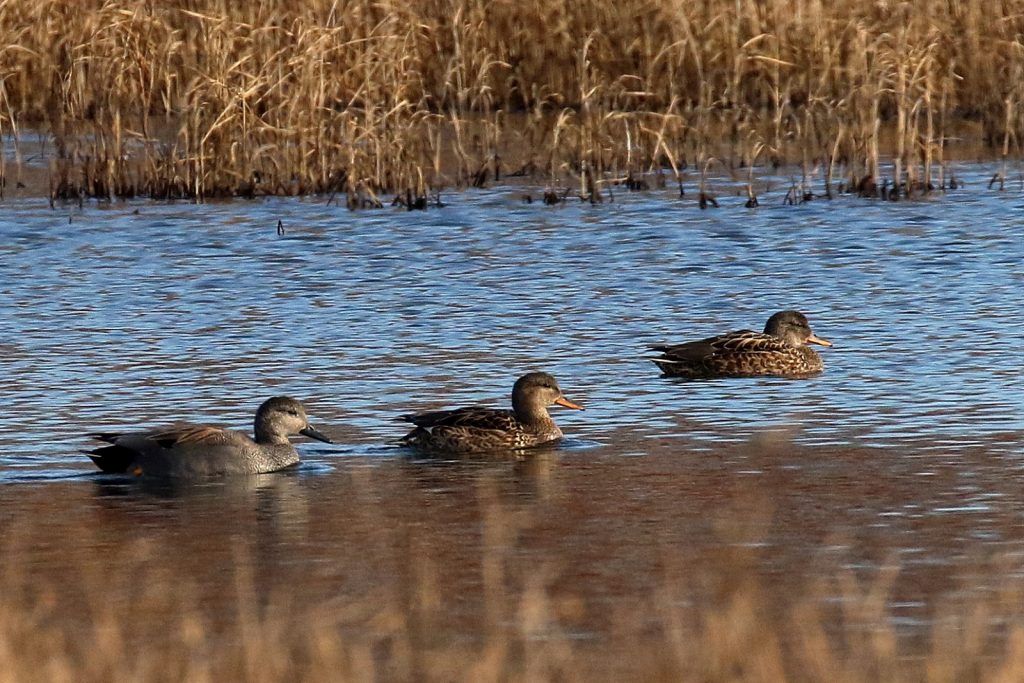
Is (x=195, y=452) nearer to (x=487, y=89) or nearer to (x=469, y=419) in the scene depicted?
(x=469, y=419)

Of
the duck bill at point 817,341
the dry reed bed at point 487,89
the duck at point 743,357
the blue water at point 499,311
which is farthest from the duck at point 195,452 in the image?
the dry reed bed at point 487,89

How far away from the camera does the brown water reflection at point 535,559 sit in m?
6.52

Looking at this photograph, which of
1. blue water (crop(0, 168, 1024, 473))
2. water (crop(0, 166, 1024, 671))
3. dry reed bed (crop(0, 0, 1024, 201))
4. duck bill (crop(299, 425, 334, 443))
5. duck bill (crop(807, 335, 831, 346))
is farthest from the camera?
dry reed bed (crop(0, 0, 1024, 201))

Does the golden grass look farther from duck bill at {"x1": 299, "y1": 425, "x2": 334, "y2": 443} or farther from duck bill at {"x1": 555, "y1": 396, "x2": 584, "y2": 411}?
duck bill at {"x1": 555, "y1": 396, "x2": 584, "y2": 411}

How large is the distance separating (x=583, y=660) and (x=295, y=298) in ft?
28.2

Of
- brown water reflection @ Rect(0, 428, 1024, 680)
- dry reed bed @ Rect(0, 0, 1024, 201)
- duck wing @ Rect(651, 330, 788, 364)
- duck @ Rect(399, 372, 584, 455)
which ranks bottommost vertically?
brown water reflection @ Rect(0, 428, 1024, 680)

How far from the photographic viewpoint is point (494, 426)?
1003 cm

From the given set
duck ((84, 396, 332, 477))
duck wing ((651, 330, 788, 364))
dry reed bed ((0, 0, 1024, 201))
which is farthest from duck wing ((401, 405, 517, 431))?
dry reed bed ((0, 0, 1024, 201))

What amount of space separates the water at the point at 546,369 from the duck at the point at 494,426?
0.15m

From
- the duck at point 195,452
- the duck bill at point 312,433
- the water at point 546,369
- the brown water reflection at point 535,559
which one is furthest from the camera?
the duck bill at point 312,433

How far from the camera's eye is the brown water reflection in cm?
652

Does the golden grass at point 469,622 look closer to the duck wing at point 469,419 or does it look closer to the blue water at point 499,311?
the duck wing at point 469,419

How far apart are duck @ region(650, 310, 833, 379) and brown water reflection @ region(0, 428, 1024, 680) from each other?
1.91 meters

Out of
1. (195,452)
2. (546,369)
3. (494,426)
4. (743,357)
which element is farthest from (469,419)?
(743,357)
